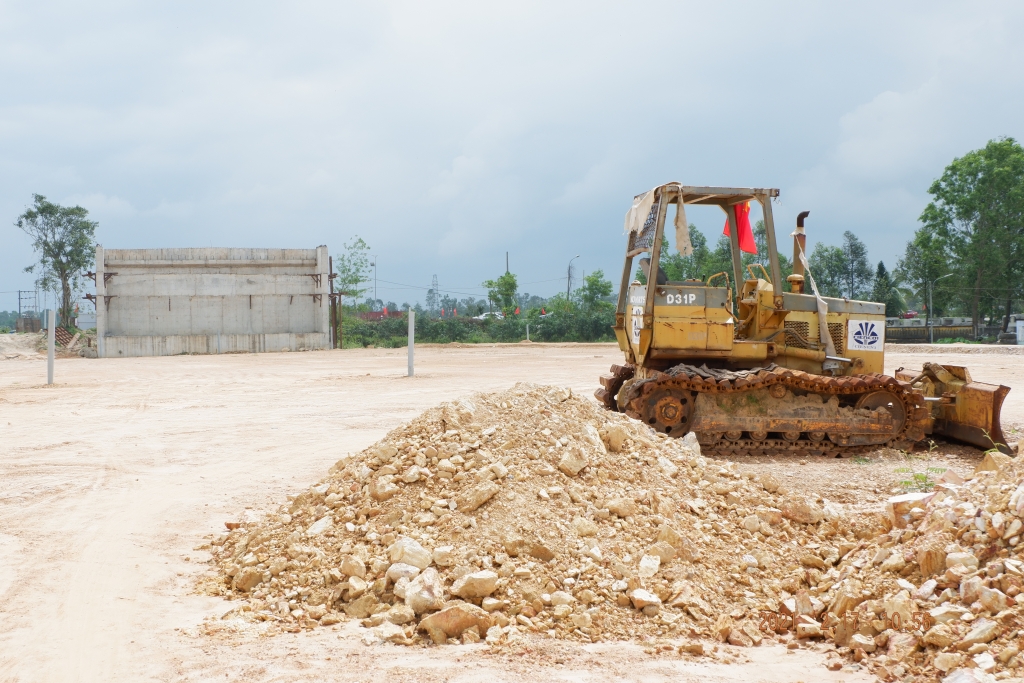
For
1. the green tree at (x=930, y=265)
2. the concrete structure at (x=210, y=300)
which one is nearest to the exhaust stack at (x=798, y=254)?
the concrete structure at (x=210, y=300)

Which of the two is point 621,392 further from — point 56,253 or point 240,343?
point 56,253

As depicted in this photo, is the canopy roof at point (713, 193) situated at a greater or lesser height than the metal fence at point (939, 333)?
greater

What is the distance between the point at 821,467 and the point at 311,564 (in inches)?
231

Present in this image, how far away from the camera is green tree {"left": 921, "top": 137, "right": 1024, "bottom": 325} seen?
5116 cm

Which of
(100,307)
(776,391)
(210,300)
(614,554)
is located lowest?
(614,554)

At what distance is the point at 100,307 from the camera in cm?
3869

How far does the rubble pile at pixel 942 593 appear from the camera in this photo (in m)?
3.84

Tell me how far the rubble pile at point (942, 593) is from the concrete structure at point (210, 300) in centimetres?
3748

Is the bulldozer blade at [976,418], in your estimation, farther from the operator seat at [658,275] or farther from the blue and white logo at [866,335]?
the operator seat at [658,275]

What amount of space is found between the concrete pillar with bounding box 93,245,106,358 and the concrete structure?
0.05 meters

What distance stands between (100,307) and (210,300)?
4.71 m

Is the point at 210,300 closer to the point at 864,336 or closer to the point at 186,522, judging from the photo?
the point at 864,336

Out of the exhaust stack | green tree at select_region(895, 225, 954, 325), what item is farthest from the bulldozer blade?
green tree at select_region(895, 225, 954, 325)

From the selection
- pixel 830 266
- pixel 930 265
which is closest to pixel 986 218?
pixel 930 265
